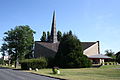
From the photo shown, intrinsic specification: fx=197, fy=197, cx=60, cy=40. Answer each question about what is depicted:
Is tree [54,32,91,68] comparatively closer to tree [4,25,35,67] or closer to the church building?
the church building

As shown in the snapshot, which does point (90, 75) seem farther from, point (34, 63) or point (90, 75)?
point (34, 63)

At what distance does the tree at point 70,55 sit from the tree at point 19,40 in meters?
16.8

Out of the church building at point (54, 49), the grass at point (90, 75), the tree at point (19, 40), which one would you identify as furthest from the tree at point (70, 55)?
the tree at point (19, 40)

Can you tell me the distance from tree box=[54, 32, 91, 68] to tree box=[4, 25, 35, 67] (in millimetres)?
16802

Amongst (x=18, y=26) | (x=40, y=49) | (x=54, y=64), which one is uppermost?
(x=18, y=26)

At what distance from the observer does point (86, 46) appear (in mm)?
71938

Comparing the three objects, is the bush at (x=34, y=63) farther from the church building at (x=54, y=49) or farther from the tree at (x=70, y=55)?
the church building at (x=54, y=49)

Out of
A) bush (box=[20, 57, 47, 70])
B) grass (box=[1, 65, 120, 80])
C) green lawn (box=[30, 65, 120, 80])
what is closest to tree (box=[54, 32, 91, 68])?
bush (box=[20, 57, 47, 70])

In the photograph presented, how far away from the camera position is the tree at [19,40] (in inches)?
2507

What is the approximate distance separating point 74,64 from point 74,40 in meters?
6.38

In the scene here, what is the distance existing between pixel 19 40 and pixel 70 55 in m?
22.4

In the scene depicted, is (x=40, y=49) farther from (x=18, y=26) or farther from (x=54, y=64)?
(x=54, y=64)

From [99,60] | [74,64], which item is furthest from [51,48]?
[74,64]

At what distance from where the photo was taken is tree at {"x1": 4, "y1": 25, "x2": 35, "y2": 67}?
63.7m
